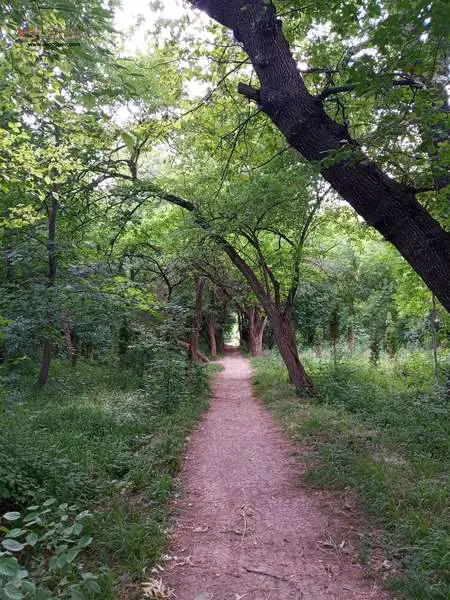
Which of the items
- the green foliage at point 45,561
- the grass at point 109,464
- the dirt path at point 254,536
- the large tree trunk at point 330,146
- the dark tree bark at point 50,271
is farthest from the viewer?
the dark tree bark at point 50,271

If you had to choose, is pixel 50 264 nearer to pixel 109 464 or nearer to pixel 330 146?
pixel 109 464

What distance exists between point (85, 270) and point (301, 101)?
4.67 m

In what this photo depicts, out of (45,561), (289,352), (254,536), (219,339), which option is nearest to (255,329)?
(219,339)

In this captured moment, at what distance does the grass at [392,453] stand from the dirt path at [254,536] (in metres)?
0.36

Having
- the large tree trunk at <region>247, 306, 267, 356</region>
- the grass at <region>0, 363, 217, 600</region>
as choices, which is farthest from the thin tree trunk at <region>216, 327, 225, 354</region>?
the grass at <region>0, 363, 217, 600</region>

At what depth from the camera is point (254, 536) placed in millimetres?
3828

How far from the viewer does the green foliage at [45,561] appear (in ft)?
5.17

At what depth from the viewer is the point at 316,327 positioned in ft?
81.1

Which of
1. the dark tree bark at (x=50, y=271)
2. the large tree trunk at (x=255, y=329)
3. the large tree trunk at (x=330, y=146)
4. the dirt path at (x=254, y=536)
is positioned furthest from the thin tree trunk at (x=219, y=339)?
the large tree trunk at (x=330, y=146)

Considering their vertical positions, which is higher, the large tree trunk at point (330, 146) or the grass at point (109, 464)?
the large tree trunk at point (330, 146)

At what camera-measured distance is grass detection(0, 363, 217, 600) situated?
350cm

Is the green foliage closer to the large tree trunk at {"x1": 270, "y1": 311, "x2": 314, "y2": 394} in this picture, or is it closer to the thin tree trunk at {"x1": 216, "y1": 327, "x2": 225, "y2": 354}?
the large tree trunk at {"x1": 270, "y1": 311, "x2": 314, "y2": 394}

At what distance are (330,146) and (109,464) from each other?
4553mm

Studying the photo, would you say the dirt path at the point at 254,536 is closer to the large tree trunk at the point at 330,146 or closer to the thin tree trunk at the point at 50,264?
the large tree trunk at the point at 330,146
